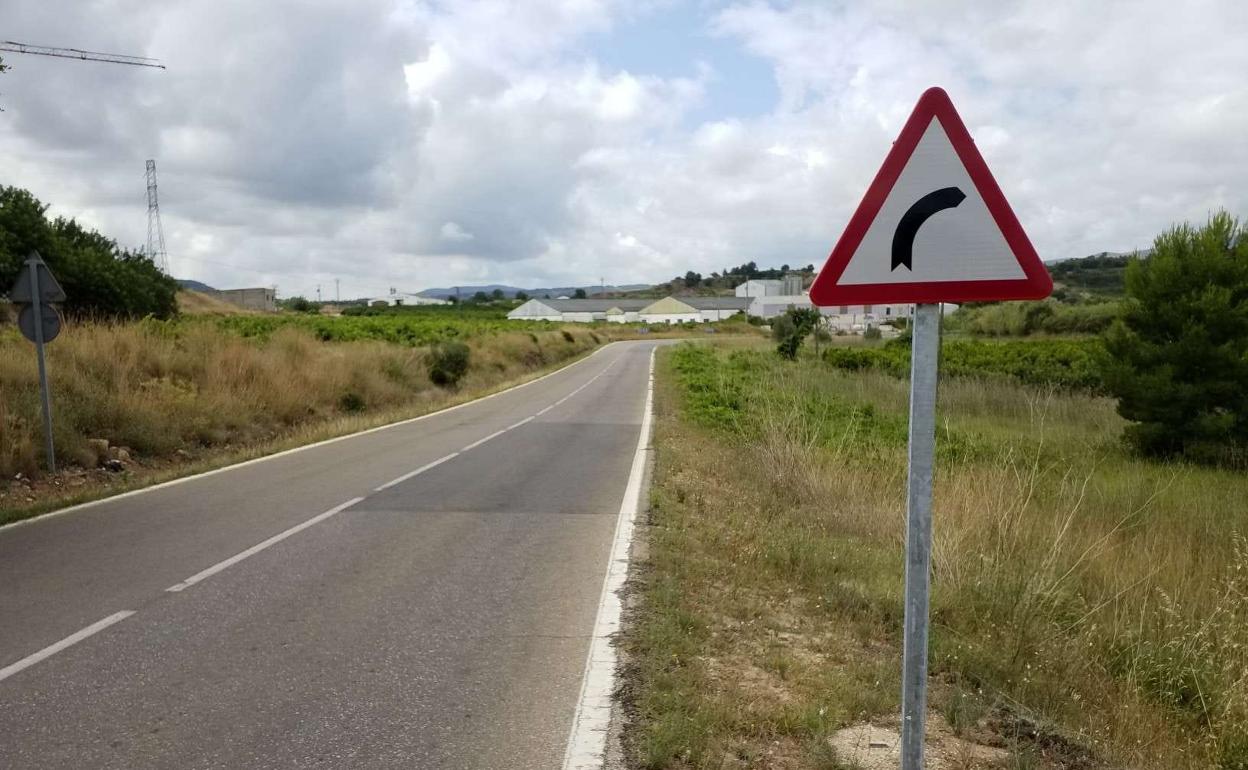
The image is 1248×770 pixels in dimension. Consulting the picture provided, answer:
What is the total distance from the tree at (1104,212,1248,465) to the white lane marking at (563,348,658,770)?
15.1 meters

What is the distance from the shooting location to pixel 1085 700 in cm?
473

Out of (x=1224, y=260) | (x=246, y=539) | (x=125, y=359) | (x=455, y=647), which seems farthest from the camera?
(x=1224, y=260)

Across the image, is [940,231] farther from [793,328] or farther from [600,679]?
[793,328]

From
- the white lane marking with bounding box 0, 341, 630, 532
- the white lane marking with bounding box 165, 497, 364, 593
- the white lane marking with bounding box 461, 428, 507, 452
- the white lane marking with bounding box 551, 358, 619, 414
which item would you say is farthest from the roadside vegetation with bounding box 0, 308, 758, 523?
the white lane marking with bounding box 551, 358, 619, 414

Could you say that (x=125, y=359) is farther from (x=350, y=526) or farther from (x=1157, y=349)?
(x=1157, y=349)

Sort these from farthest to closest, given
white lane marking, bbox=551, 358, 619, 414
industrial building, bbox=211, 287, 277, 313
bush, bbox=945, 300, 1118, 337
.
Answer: industrial building, bbox=211, 287, 277, 313
bush, bbox=945, 300, 1118, 337
white lane marking, bbox=551, 358, 619, 414

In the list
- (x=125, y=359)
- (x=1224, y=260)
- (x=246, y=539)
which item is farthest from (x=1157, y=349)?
(x=125, y=359)

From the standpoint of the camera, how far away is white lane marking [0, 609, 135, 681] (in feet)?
16.2

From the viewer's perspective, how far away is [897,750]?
381cm

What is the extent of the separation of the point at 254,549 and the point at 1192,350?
60.7ft

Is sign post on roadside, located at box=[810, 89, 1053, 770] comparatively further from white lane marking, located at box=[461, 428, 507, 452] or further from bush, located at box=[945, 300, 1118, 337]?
bush, located at box=[945, 300, 1118, 337]

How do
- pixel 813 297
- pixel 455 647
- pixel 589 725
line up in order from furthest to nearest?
pixel 455 647, pixel 589 725, pixel 813 297

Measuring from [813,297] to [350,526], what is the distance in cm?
676

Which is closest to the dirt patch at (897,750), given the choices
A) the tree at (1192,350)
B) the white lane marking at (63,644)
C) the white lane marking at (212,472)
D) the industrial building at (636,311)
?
the white lane marking at (63,644)
